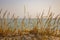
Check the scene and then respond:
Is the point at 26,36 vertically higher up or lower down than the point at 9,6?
lower down

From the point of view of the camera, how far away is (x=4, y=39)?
4.72ft

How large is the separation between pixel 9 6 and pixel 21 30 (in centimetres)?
A: 28

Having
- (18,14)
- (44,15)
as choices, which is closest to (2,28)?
(18,14)

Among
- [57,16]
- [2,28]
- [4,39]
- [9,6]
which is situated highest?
[9,6]

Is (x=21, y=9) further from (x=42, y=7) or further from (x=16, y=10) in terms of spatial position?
(x=42, y=7)

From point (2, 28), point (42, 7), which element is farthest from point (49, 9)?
point (2, 28)

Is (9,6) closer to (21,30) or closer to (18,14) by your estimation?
(18,14)

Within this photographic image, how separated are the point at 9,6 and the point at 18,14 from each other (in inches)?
4.9

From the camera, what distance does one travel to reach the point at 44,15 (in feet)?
4.86

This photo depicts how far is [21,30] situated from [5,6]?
11.9 inches

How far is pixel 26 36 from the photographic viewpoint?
1.47 metres


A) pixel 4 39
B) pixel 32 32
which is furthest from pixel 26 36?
pixel 4 39

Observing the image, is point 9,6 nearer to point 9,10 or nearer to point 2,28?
point 9,10

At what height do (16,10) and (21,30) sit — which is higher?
(16,10)
